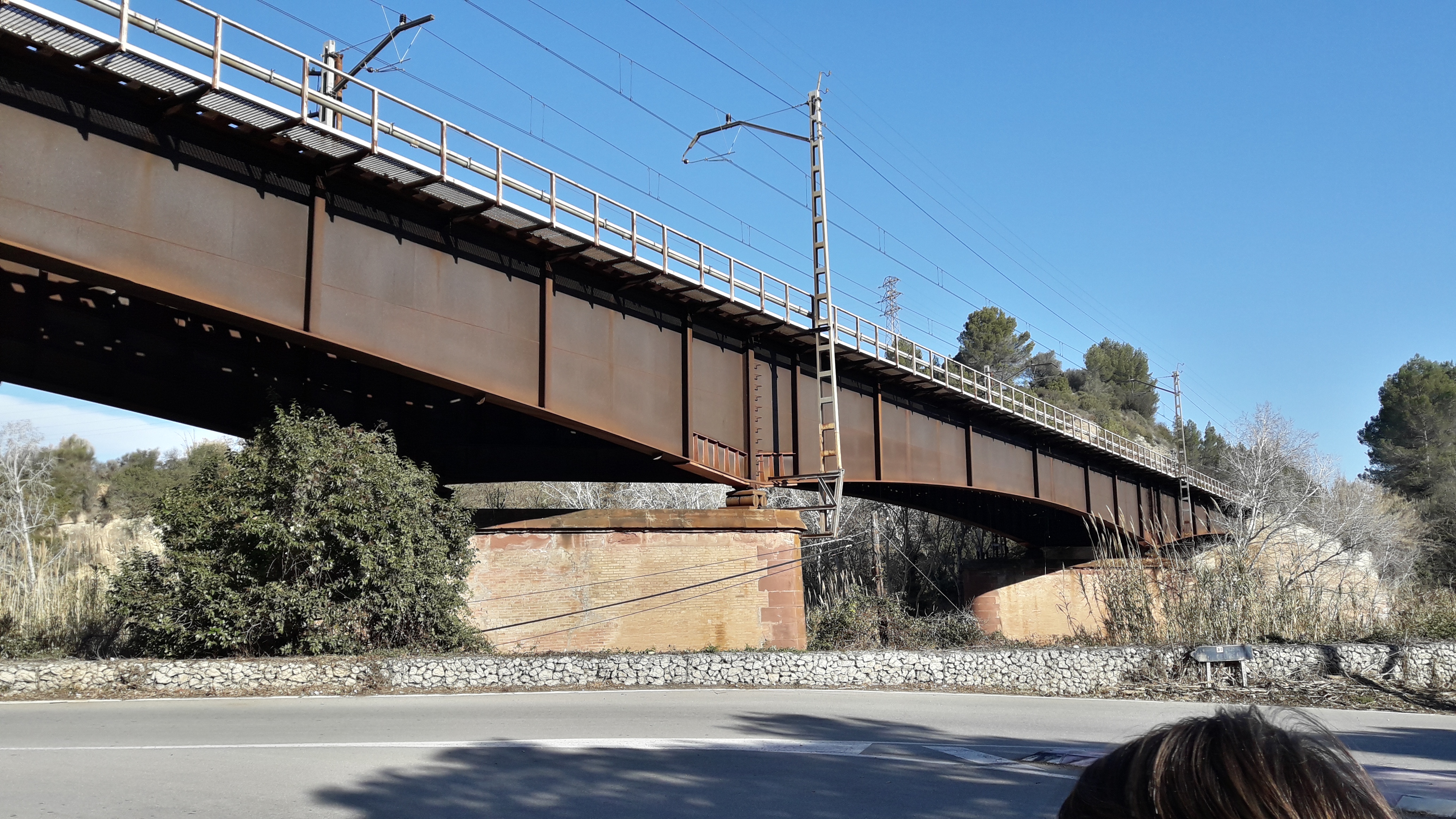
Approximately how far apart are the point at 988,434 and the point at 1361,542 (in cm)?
2878

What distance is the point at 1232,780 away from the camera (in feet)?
3.95

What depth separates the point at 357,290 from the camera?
55.0ft

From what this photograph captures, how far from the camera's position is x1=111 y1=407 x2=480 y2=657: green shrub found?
59.3 ft

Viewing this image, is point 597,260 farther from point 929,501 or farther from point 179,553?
point 929,501

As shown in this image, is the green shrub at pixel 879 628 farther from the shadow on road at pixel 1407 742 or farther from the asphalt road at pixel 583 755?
the shadow on road at pixel 1407 742

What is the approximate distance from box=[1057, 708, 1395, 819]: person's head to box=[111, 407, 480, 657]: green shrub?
18.4 meters

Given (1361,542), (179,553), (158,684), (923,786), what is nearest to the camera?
(923,786)

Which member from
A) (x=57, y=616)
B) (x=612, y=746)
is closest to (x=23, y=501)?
(x=57, y=616)

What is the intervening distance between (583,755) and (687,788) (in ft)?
6.32

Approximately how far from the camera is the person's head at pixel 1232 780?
1.19 meters

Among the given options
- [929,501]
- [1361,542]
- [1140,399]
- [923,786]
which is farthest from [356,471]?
[1140,399]

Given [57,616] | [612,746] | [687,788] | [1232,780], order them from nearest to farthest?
[1232,780]
[687,788]
[612,746]
[57,616]

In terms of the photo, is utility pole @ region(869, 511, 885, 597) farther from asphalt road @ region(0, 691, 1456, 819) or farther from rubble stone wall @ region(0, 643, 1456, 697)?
asphalt road @ region(0, 691, 1456, 819)

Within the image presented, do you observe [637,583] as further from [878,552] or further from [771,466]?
[878,552]
